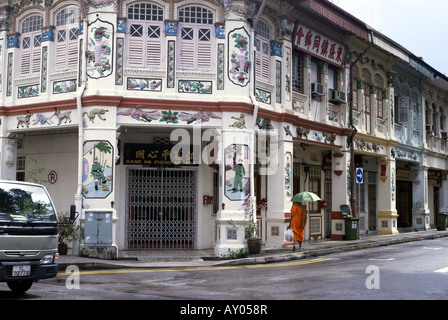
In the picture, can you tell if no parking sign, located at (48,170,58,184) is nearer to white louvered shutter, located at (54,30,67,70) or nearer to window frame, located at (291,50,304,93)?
white louvered shutter, located at (54,30,67,70)

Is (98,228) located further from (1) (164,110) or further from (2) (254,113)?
(2) (254,113)

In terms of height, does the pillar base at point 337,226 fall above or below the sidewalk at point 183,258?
above

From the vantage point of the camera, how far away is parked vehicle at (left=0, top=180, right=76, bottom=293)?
934cm

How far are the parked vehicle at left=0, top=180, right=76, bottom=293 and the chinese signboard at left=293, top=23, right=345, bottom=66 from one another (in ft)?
41.2

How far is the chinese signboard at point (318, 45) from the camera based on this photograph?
67.6ft

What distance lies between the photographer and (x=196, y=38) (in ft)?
57.2

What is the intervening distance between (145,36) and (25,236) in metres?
9.08

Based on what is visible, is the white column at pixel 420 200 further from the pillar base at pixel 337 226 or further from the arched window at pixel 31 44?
the arched window at pixel 31 44

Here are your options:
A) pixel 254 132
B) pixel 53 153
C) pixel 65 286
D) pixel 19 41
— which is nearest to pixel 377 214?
pixel 254 132

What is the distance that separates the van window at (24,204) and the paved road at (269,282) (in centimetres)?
131

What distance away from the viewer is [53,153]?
64.7 ft

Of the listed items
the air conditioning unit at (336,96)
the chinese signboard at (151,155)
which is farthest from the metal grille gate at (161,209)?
the air conditioning unit at (336,96)

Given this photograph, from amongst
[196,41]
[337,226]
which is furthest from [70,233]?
[337,226]
